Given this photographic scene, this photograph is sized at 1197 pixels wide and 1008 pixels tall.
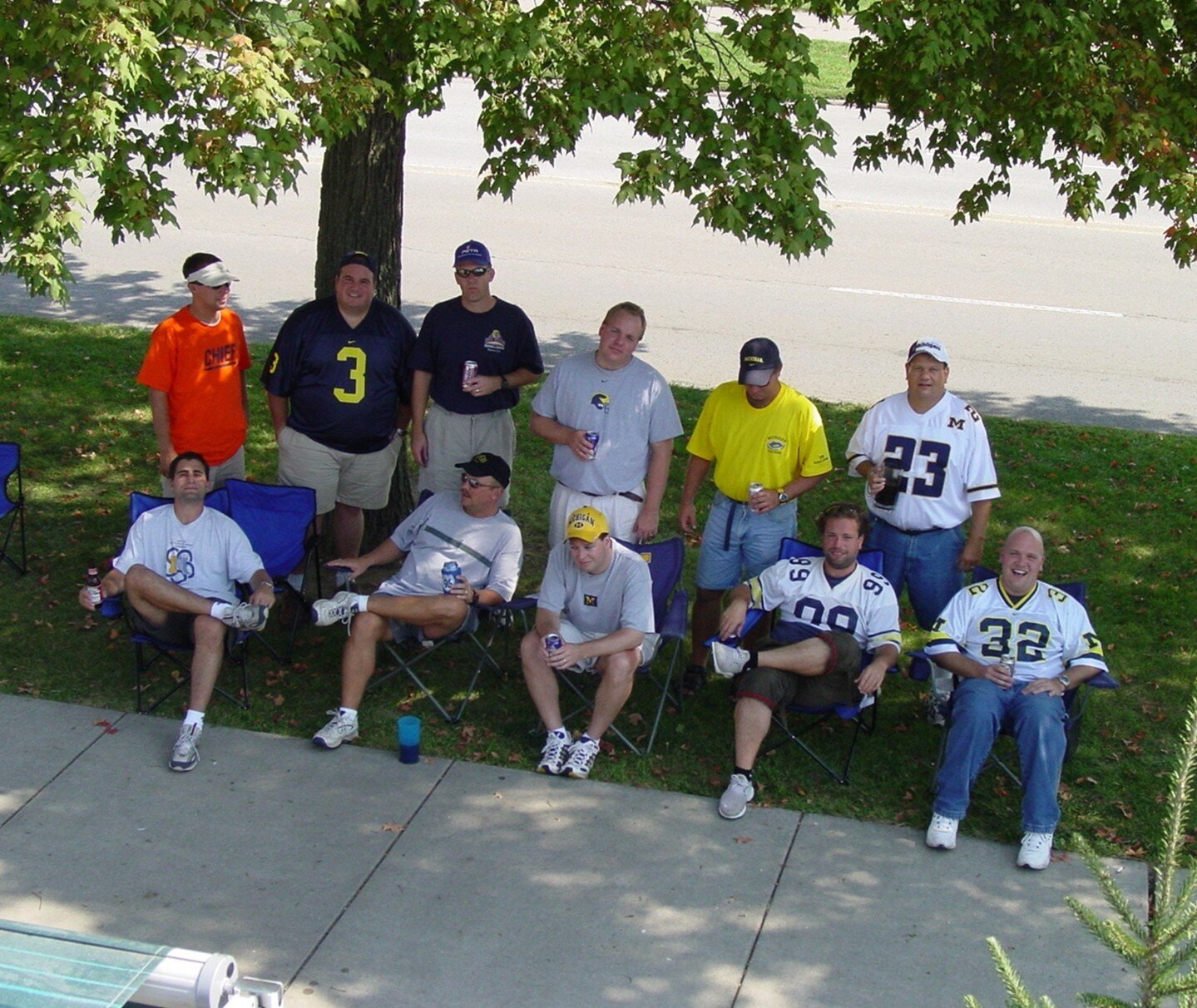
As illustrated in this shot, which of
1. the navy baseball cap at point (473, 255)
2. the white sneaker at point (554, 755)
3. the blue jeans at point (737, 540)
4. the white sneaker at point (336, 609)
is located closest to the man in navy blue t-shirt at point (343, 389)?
the navy baseball cap at point (473, 255)

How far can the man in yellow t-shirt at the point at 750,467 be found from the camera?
275 inches

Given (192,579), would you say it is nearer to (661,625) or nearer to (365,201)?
(661,625)

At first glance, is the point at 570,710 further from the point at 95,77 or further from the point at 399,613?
the point at 95,77

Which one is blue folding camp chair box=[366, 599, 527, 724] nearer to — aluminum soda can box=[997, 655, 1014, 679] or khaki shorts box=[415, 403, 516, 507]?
khaki shorts box=[415, 403, 516, 507]

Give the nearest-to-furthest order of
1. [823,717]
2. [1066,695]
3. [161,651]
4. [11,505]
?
[1066,695] → [823,717] → [161,651] → [11,505]

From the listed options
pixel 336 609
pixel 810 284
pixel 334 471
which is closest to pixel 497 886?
pixel 336 609

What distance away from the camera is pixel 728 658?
6.51m

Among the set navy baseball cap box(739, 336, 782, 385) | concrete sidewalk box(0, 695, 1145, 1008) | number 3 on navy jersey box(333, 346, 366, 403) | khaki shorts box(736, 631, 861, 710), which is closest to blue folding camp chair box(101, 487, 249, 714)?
concrete sidewalk box(0, 695, 1145, 1008)

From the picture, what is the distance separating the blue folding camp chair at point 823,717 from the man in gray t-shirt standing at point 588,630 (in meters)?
0.62

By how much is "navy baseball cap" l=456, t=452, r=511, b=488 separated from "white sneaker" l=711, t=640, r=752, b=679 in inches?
55.4

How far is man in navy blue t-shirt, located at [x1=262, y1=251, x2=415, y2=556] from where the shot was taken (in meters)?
7.51

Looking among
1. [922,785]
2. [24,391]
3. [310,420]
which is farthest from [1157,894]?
[24,391]

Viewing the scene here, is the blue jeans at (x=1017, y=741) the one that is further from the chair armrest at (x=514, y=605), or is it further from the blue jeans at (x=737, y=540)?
the chair armrest at (x=514, y=605)

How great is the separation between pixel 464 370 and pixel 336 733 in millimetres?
2067
